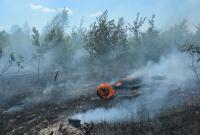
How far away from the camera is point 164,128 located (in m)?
14.4

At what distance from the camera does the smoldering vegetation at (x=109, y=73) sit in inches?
781

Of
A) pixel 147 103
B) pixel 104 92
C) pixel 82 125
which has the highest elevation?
pixel 104 92

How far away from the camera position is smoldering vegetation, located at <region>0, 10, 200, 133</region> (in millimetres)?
19844

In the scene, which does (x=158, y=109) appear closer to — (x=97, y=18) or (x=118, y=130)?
(x=118, y=130)

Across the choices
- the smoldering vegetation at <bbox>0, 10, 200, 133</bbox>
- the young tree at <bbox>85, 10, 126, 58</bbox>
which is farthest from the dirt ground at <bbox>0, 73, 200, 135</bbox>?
the young tree at <bbox>85, 10, 126, 58</bbox>

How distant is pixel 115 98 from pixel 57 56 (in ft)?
100

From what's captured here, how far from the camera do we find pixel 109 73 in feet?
133

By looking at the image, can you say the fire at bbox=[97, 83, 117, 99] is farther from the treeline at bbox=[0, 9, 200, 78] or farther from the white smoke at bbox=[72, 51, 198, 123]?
the treeline at bbox=[0, 9, 200, 78]

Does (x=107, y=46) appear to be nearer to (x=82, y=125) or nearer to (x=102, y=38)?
(x=102, y=38)

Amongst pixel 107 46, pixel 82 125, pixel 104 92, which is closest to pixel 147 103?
pixel 104 92

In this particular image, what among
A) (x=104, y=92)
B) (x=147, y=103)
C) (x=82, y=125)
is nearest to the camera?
(x=82, y=125)

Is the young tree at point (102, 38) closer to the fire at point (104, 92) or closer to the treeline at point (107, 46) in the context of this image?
the treeline at point (107, 46)

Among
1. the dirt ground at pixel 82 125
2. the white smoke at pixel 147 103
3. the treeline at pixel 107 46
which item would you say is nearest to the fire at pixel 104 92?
the dirt ground at pixel 82 125

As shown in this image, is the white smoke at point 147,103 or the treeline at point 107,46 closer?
the white smoke at point 147,103
